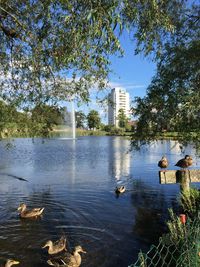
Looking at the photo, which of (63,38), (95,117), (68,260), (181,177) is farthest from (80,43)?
(95,117)

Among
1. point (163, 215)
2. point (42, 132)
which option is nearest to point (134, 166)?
point (163, 215)

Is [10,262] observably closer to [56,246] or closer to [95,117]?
[56,246]

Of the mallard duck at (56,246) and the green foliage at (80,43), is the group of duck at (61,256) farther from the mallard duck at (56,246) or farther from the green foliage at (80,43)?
the green foliage at (80,43)

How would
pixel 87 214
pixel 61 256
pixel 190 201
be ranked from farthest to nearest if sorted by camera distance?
1. pixel 87 214
2. pixel 190 201
3. pixel 61 256

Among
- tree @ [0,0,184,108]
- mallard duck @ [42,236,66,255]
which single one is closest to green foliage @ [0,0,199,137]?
tree @ [0,0,184,108]

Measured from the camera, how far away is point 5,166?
33.1 metres

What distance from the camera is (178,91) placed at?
12203 millimetres

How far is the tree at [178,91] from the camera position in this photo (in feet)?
39.4

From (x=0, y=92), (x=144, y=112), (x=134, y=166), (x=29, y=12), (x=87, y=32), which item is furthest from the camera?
(x=134, y=166)

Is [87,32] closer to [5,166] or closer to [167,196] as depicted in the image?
[167,196]

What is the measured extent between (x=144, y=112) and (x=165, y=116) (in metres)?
1.29

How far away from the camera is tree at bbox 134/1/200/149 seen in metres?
12.0

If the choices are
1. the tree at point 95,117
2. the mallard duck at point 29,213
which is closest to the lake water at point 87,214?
the mallard duck at point 29,213

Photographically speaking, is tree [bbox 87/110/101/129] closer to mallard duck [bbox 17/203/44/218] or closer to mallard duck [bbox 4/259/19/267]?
mallard duck [bbox 17/203/44/218]
